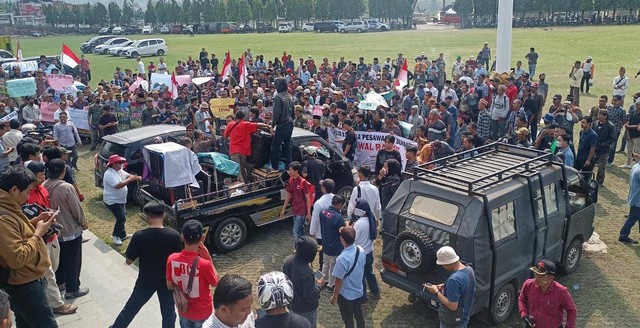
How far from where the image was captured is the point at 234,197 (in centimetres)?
933

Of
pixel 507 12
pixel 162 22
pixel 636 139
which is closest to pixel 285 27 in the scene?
pixel 162 22

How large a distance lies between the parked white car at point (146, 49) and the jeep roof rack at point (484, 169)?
4310cm

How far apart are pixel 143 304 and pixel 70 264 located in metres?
2.18

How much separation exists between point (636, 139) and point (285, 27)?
72.6 meters

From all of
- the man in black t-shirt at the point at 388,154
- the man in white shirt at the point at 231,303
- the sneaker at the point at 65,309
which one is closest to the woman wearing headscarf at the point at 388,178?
the man in black t-shirt at the point at 388,154

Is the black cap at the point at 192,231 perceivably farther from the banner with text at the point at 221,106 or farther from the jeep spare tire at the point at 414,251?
the banner with text at the point at 221,106

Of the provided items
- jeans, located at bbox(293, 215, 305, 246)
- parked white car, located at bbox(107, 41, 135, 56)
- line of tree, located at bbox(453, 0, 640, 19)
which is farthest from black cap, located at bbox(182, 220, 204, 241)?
line of tree, located at bbox(453, 0, 640, 19)

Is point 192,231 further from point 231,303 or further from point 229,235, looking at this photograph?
point 229,235

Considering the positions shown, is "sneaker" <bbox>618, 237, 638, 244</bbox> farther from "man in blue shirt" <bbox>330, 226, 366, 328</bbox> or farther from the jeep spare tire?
"man in blue shirt" <bbox>330, 226, 366, 328</bbox>

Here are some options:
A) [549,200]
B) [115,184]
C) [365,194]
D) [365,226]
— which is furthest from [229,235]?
[549,200]

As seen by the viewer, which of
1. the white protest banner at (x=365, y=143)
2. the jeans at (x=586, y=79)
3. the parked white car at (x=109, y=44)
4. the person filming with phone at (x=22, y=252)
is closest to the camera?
the person filming with phone at (x=22, y=252)

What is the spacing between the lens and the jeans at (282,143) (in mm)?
9922

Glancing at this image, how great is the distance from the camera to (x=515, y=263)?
7.00 m

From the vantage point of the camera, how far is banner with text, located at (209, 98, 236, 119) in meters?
15.5
